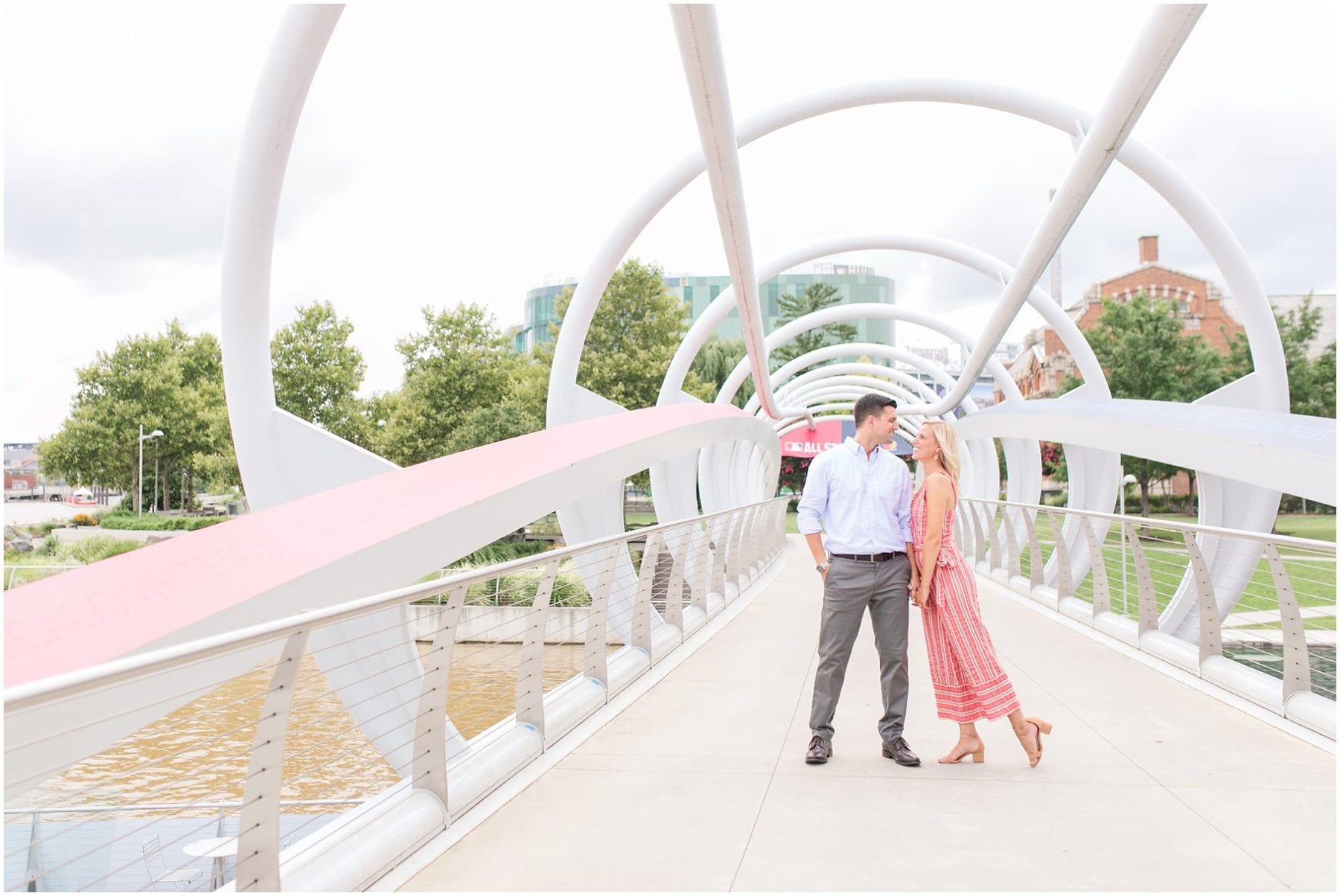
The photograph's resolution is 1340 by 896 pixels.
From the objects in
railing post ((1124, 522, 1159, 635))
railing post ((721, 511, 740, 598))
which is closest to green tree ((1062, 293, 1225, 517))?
railing post ((721, 511, 740, 598))

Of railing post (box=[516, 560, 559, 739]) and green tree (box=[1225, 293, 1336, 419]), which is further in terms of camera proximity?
green tree (box=[1225, 293, 1336, 419])

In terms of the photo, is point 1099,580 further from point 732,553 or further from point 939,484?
point 939,484

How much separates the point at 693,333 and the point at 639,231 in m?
9.28

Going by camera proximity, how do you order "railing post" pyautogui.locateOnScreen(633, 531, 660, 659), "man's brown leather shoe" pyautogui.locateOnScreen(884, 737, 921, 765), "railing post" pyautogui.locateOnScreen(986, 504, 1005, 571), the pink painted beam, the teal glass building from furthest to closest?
the teal glass building
"railing post" pyautogui.locateOnScreen(986, 504, 1005, 571)
"railing post" pyautogui.locateOnScreen(633, 531, 660, 659)
"man's brown leather shoe" pyautogui.locateOnScreen(884, 737, 921, 765)
the pink painted beam

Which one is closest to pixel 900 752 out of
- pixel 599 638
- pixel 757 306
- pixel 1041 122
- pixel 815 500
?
pixel 815 500

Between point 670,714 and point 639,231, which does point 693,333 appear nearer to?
point 639,231

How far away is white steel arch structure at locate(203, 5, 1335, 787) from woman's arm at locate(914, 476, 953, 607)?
A: 8.14 ft

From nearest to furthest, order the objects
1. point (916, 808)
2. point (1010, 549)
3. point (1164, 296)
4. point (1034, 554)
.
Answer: point (916, 808) → point (1034, 554) → point (1010, 549) → point (1164, 296)

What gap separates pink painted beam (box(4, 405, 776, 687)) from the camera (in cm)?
408

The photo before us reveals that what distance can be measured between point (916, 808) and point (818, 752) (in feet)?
2.53

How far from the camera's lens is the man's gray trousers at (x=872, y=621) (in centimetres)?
529

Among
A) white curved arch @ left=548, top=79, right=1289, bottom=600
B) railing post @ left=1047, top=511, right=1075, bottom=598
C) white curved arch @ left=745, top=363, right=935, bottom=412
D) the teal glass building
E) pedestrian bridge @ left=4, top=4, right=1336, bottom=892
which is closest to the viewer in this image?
pedestrian bridge @ left=4, top=4, right=1336, bottom=892

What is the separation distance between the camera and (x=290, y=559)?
5230mm

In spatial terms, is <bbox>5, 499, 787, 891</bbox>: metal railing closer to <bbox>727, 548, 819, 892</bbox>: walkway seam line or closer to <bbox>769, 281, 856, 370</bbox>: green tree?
<bbox>727, 548, 819, 892</bbox>: walkway seam line
